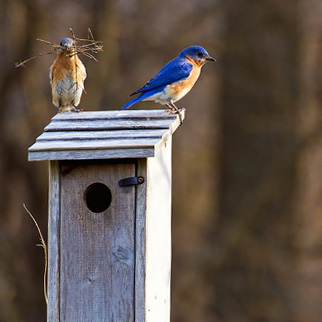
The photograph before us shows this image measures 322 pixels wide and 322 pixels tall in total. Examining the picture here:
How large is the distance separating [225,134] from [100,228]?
7868 mm

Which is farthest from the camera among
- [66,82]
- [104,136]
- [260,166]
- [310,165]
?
[310,165]

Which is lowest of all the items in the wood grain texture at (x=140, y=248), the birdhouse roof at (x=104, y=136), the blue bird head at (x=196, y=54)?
the wood grain texture at (x=140, y=248)

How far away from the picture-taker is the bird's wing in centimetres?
531

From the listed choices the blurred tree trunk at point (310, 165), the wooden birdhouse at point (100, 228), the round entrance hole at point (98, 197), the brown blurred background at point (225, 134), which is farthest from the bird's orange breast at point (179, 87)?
the blurred tree trunk at point (310, 165)

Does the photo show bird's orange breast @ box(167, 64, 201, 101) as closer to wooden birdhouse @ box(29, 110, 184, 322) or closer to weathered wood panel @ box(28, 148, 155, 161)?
wooden birdhouse @ box(29, 110, 184, 322)

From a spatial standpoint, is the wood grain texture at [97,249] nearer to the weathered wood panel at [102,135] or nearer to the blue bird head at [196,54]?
the weathered wood panel at [102,135]

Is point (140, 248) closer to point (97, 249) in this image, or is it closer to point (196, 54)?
point (97, 249)

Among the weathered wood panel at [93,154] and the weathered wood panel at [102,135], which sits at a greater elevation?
the weathered wood panel at [102,135]

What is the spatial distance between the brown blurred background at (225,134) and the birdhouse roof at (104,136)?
5.57 meters

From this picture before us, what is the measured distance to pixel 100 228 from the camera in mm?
4219

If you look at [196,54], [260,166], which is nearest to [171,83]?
[196,54]

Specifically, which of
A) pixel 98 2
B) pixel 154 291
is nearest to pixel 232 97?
pixel 98 2

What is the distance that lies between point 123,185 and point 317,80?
291 inches

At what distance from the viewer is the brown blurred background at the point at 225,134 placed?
407 inches
